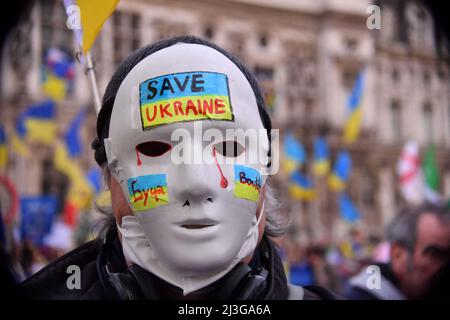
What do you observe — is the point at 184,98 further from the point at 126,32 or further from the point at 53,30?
the point at 126,32

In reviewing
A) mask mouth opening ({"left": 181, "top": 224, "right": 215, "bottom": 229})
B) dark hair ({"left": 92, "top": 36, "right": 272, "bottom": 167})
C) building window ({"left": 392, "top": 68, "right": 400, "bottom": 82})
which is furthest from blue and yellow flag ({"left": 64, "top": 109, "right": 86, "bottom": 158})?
building window ({"left": 392, "top": 68, "right": 400, "bottom": 82})

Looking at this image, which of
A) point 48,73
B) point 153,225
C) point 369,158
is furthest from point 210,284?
point 369,158

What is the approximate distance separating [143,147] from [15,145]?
1137 cm

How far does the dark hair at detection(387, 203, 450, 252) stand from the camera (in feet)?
8.36

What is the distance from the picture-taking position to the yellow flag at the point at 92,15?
1.60 m

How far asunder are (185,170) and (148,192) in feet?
0.31

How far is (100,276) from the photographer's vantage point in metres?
1.38

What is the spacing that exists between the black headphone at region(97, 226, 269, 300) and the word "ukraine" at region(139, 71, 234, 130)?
0.31 meters

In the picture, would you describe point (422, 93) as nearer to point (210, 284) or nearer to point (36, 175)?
point (36, 175)

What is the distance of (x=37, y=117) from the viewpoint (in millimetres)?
10516

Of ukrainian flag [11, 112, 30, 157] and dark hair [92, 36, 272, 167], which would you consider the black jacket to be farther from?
ukrainian flag [11, 112, 30, 157]

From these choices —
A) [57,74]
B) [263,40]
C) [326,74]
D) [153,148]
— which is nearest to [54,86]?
[57,74]

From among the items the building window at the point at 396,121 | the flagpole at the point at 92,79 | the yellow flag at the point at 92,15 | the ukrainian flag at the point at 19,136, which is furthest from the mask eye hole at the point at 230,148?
the building window at the point at 396,121

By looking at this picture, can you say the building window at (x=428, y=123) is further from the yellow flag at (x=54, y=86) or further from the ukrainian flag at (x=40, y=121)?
the ukrainian flag at (x=40, y=121)
